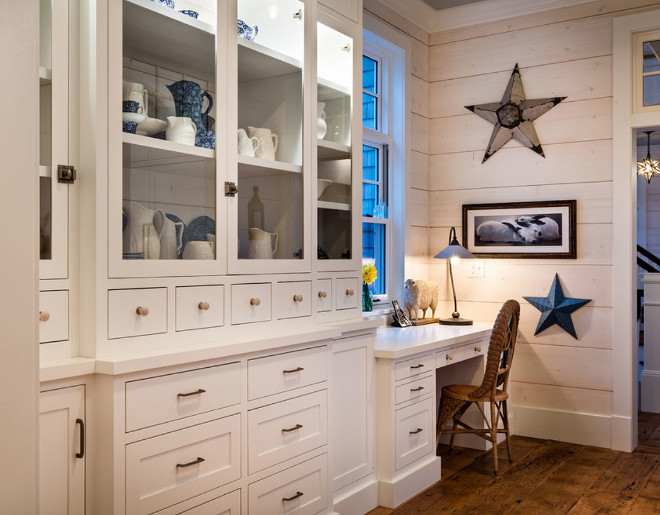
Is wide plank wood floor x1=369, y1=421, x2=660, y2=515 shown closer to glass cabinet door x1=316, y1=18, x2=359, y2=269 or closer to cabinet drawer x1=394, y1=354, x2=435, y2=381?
cabinet drawer x1=394, y1=354, x2=435, y2=381

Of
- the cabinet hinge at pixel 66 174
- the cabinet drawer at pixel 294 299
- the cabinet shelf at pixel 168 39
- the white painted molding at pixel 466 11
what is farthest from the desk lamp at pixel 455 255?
the cabinet hinge at pixel 66 174

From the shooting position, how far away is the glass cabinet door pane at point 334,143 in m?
2.84

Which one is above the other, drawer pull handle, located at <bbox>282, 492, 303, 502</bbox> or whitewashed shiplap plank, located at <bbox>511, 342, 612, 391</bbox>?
whitewashed shiplap plank, located at <bbox>511, 342, 612, 391</bbox>

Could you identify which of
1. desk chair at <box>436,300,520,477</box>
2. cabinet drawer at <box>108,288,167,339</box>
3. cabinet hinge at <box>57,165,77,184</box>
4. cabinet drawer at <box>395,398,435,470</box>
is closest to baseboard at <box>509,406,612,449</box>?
desk chair at <box>436,300,520,477</box>

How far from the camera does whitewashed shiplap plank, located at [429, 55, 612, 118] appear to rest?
13.4ft

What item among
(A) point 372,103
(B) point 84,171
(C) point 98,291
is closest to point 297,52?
(B) point 84,171

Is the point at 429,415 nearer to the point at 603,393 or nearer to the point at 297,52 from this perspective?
the point at 603,393

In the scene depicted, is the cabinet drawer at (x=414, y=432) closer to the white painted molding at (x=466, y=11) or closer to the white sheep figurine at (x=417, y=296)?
the white sheep figurine at (x=417, y=296)

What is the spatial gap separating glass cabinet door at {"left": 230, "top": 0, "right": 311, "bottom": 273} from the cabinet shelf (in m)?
0.15

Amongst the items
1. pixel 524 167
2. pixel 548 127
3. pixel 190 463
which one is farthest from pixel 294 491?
pixel 548 127

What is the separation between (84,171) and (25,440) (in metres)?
1.11

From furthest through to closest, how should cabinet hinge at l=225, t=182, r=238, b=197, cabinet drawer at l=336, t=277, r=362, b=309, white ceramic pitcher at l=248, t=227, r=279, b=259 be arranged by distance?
1. cabinet drawer at l=336, t=277, r=362, b=309
2. white ceramic pitcher at l=248, t=227, r=279, b=259
3. cabinet hinge at l=225, t=182, r=238, b=197

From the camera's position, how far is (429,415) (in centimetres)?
346

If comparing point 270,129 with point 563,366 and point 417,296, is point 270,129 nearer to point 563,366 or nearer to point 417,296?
point 417,296
